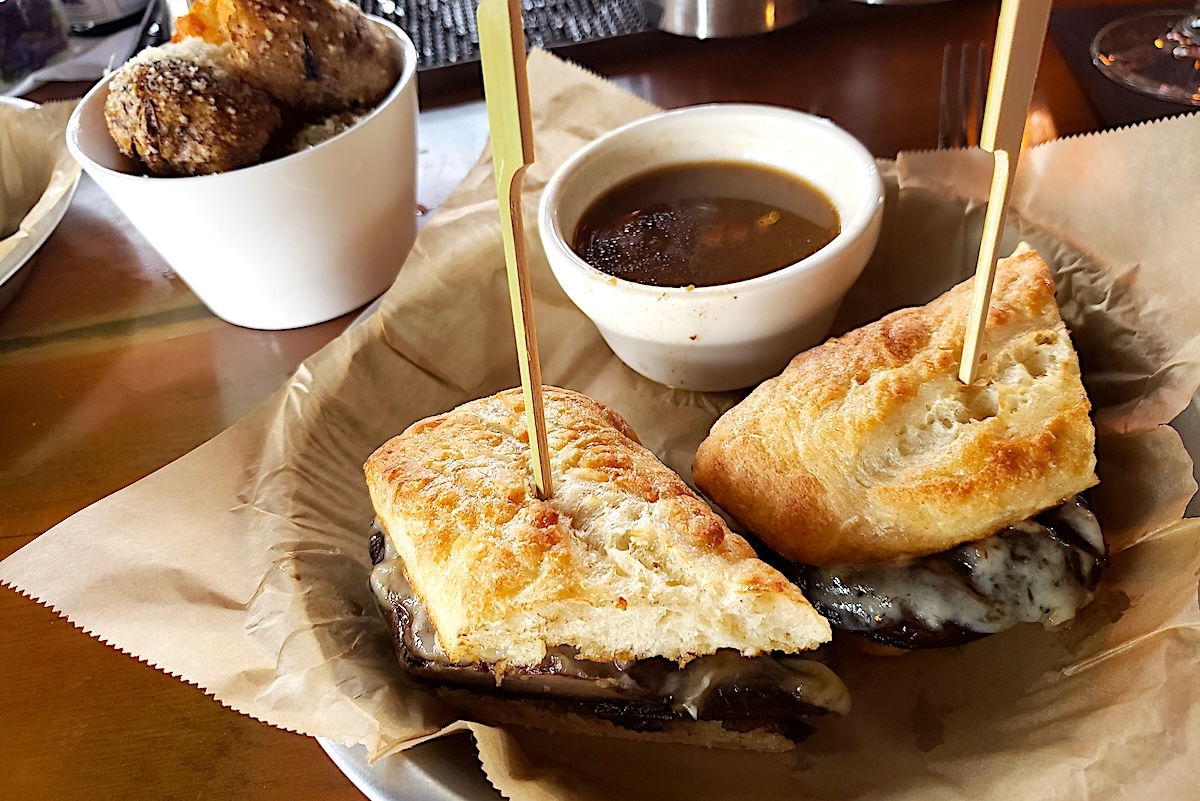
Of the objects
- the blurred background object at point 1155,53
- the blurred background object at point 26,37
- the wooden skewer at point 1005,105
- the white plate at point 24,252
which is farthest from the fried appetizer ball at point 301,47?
the blurred background object at point 1155,53

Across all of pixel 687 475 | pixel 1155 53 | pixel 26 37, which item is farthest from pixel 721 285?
pixel 26 37

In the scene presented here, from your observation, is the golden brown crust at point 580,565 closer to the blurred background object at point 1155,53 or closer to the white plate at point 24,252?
the white plate at point 24,252

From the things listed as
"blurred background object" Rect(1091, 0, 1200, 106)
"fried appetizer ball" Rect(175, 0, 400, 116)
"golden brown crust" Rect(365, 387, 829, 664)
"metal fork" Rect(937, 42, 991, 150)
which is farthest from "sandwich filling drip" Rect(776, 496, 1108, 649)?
"blurred background object" Rect(1091, 0, 1200, 106)

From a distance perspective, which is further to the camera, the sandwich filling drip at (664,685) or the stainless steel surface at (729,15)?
the stainless steel surface at (729,15)

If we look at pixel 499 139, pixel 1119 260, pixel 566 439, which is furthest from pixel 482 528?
pixel 1119 260

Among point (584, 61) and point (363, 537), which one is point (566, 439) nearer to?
point (363, 537)

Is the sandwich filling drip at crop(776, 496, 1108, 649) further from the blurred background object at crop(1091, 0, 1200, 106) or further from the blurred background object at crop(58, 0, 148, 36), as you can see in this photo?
the blurred background object at crop(58, 0, 148, 36)
